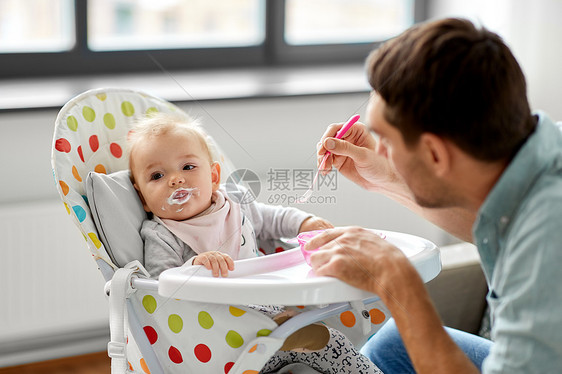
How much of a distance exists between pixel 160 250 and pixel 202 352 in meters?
0.24

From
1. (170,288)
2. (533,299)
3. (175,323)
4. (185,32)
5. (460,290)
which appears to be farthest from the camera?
(185,32)

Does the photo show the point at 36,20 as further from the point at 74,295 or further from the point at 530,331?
the point at 530,331

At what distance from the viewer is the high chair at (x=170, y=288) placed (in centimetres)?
107

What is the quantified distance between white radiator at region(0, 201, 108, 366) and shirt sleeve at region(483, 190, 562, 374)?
59.1 inches

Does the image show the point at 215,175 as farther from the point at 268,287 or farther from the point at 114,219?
the point at 268,287

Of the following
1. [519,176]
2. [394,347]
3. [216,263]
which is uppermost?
[519,176]

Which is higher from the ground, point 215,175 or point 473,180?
point 473,180

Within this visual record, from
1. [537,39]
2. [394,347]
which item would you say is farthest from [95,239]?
[537,39]

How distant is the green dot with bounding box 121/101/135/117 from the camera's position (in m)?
1.53

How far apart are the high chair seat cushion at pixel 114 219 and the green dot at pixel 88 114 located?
152 millimetres

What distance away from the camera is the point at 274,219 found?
4.99ft

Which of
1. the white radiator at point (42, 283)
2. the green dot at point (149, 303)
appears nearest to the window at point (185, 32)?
the white radiator at point (42, 283)

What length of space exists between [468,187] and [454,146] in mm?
85

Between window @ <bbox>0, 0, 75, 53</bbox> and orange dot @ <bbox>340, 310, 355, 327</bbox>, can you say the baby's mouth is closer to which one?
orange dot @ <bbox>340, 310, 355, 327</bbox>
